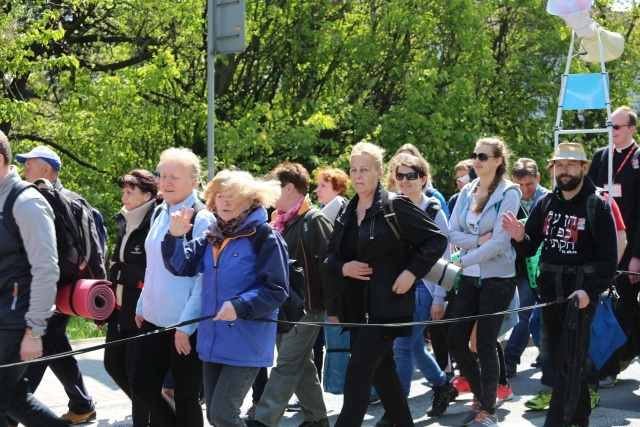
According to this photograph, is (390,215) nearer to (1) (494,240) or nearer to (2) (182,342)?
(1) (494,240)

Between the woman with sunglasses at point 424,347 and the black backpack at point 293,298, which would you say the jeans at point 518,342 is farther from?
the black backpack at point 293,298

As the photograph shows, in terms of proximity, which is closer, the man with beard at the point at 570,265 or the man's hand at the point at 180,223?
the man's hand at the point at 180,223

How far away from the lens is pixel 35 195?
16.0 feet

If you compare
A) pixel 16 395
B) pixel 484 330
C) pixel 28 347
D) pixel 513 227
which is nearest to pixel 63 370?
pixel 16 395

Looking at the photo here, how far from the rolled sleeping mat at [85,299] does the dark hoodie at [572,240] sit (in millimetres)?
2681

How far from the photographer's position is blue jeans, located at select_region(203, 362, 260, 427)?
4879mm

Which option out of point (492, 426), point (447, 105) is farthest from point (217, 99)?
point (492, 426)

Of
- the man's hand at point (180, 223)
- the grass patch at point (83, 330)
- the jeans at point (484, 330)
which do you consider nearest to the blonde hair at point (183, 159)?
the man's hand at point (180, 223)

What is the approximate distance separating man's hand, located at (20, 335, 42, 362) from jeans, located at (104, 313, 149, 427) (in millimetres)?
621

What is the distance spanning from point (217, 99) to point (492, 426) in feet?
33.9

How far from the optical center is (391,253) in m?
5.65

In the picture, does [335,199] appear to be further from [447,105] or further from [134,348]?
[447,105]

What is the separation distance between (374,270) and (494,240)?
1.17m

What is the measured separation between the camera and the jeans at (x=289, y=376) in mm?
6168
